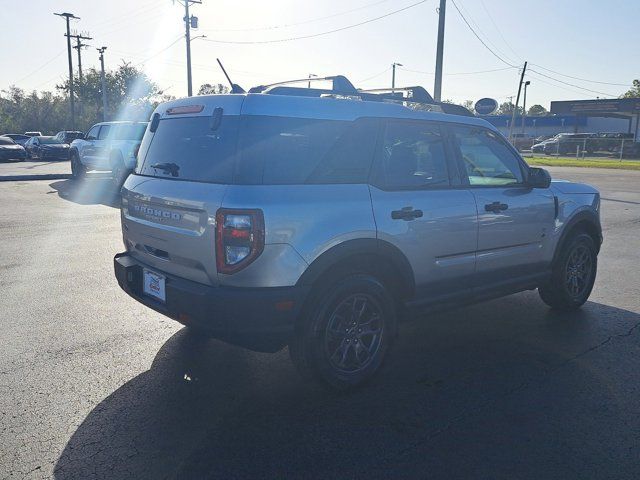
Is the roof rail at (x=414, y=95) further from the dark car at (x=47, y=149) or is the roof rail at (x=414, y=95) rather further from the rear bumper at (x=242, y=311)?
the dark car at (x=47, y=149)

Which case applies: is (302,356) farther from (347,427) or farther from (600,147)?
(600,147)

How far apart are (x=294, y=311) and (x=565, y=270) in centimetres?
324

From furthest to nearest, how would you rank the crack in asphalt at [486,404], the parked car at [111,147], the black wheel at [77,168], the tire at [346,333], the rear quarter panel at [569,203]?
the black wheel at [77,168], the parked car at [111,147], the rear quarter panel at [569,203], the tire at [346,333], the crack in asphalt at [486,404]

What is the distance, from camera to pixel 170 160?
3.76 meters

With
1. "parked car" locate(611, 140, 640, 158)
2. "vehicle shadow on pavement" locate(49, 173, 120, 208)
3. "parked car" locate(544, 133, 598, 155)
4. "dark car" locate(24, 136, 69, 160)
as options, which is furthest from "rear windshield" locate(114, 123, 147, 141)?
"parked car" locate(611, 140, 640, 158)

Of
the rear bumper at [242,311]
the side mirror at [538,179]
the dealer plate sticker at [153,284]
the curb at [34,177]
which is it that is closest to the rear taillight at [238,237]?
the rear bumper at [242,311]

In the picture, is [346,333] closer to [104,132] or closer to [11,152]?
[104,132]

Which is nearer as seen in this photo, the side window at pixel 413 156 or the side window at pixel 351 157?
the side window at pixel 351 157

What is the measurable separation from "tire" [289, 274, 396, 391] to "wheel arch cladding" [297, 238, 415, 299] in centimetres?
8

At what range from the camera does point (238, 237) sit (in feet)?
Result: 10.2

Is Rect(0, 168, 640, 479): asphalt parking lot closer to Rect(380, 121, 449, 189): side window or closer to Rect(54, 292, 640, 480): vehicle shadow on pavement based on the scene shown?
Rect(54, 292, 640, 480): vehicle shadow on pavement

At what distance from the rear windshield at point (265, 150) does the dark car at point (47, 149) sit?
28.5m

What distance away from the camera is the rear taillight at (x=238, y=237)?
3.08m

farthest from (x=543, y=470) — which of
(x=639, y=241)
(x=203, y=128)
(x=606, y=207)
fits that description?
(x=606, y=207)
